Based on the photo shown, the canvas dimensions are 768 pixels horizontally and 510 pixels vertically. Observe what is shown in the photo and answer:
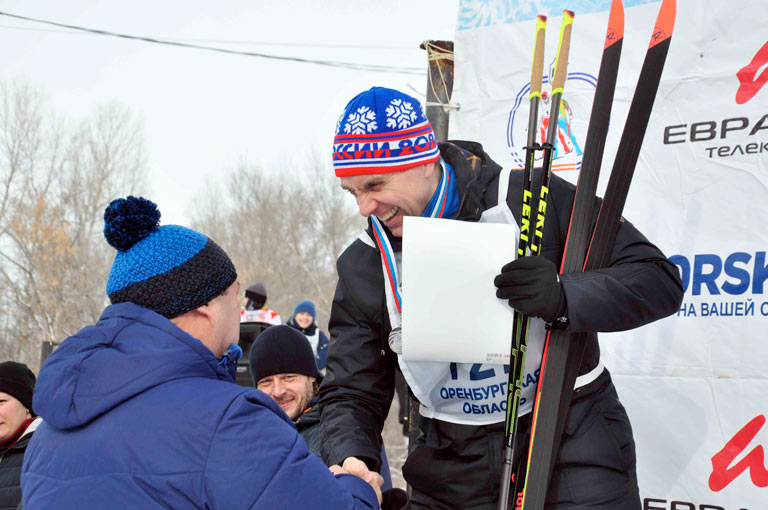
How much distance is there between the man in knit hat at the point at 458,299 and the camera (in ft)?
5.49

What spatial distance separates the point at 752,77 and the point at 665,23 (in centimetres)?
112

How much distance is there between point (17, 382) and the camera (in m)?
3.19

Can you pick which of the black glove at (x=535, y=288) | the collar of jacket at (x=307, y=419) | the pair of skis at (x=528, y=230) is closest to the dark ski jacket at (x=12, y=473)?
the collar of jacket at (x=307, y=419)

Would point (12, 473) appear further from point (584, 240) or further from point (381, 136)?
point (584, 240)

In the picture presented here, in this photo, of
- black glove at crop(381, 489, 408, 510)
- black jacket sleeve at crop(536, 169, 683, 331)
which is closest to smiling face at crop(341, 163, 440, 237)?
black jacket sleeve at crop(536, 169, 683, 331)

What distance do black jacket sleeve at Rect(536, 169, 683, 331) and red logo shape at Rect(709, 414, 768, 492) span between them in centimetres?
121

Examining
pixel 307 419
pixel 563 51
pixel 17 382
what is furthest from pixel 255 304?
pixel 563 51

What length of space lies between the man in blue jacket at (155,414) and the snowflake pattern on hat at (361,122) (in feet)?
1.96

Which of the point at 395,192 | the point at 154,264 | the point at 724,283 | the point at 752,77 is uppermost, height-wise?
the point at 752,77

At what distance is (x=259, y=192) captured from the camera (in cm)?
3169

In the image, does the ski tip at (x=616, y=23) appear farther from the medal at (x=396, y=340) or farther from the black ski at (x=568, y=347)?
the medal at (x=396, y=340)

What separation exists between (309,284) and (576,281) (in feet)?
90.2

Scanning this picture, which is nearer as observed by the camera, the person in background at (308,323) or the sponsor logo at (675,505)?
the sponsor logo at (675,505)

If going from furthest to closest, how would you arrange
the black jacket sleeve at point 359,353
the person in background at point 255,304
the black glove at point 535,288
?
the person in background at point 255,304 < the black jacket sleeve at point 359,353 < the black glove at point 535,288
